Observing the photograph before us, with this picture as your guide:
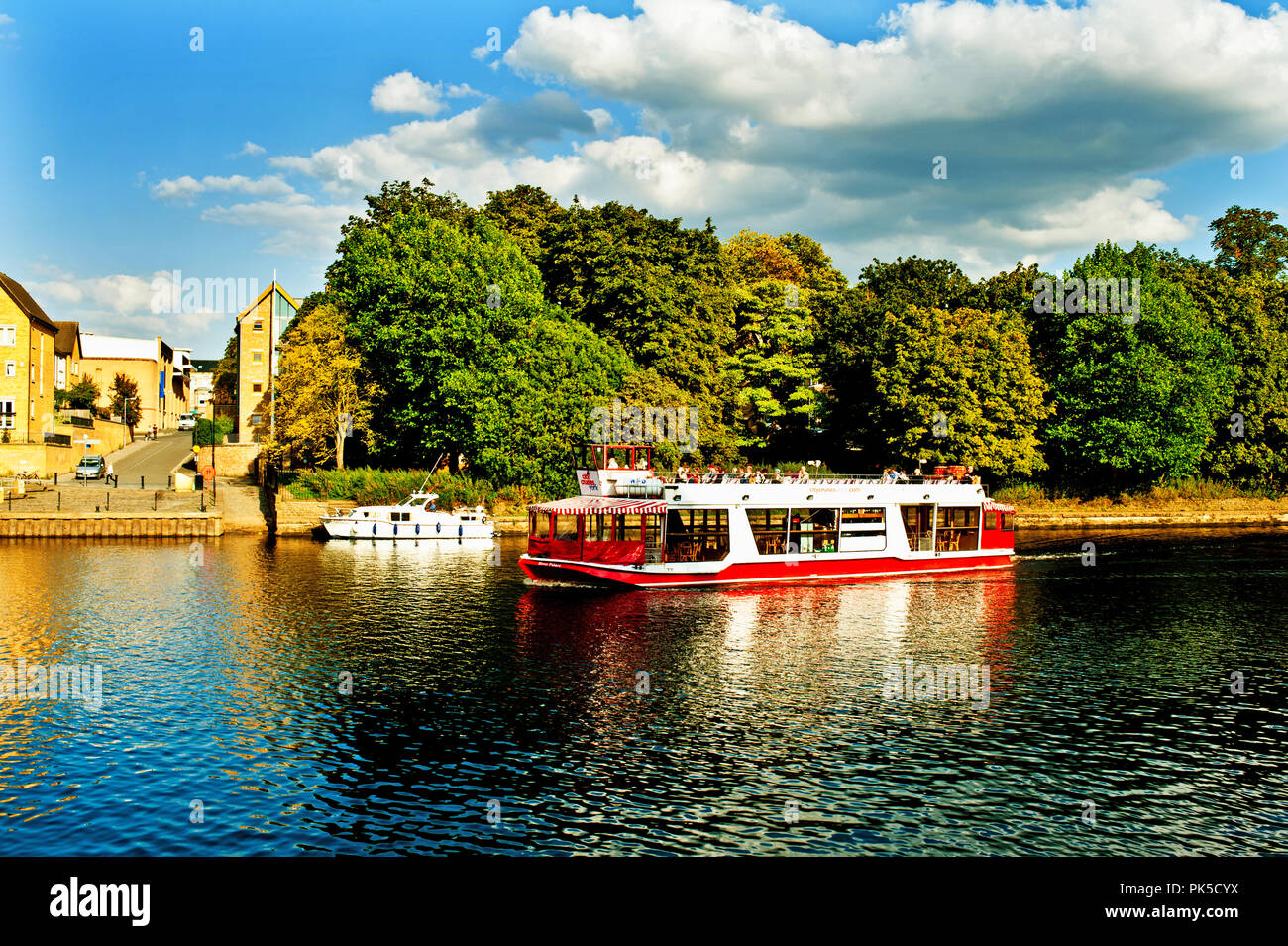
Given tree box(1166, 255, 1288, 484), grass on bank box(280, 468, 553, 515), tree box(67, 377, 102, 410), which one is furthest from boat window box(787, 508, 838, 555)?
tree box(67, 377, 102, 410)

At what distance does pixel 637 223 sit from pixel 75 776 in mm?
82725

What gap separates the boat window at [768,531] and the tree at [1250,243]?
10573 centimetres

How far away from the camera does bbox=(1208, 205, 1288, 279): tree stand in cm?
12800

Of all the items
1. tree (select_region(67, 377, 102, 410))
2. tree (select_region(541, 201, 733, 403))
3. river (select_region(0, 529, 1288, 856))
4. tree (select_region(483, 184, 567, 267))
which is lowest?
river (select_region(0, 529, 1288, 856))

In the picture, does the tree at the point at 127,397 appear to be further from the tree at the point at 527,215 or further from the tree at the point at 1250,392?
the tree at the point at 1250,392

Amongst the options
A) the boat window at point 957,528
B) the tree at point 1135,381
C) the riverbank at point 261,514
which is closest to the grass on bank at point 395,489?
the riverbank at point 261,514

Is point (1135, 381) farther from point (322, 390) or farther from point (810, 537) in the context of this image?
point (322, 390)

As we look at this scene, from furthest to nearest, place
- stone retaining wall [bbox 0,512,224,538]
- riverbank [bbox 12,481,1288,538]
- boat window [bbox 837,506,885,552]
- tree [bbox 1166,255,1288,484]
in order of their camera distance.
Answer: tree [bbox 1166,255,1288,484], riverbank [bbox 12,481,1288,538], stone retaining wall [bbox 0,512,224,538], boat window [bbox 837,506,885,552]

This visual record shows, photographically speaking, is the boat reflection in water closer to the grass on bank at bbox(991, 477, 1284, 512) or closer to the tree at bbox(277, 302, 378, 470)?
the tree at bbox(277, 302, 378, 470)

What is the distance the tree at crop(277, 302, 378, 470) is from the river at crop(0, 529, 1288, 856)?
3792 centimetres

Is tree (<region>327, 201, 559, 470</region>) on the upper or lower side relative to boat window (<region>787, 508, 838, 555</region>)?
upper

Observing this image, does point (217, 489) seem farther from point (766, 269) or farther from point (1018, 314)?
point (1018, 314)

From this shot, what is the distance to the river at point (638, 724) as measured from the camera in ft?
65.8
